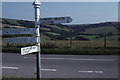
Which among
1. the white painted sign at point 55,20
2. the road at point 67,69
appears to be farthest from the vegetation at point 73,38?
the white painted sign at point 55,20

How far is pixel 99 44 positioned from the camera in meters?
15.1

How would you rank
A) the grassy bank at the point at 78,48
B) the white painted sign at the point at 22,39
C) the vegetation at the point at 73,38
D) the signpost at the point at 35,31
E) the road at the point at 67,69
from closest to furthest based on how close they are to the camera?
the signpost at the point at 35,31, the white painted sign at the point at 22,39, the road at the point at 67,69, the grassy bank at the point at 78,48, the vegetation at the point at 73,38

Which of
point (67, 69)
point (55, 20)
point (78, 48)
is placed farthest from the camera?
point (78, 48)

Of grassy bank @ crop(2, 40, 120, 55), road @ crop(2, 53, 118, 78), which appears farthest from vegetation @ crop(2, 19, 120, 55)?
road @ crop(2, 53, 118, 78)

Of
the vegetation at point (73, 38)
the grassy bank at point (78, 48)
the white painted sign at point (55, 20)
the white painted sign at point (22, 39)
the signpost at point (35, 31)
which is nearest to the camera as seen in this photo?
the white painted sign at point (55, 20)

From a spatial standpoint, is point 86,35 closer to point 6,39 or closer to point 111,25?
point 111,25

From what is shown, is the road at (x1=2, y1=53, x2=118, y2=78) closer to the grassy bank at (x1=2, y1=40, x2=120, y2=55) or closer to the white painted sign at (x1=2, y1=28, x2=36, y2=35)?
the white painted sign at (x1=2, y1=28, x2=36, y2=35)

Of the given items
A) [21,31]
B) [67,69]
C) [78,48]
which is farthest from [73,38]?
[21,31]

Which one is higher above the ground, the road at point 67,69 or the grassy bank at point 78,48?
the grassy bank at point 78,48

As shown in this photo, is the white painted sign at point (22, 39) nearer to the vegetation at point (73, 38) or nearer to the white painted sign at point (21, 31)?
the white painted sign at point (21, 31)

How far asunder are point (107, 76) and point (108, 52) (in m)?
6.31

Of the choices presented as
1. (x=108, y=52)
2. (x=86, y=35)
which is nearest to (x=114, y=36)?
(x=86, y=35)

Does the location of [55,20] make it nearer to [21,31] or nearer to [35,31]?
[35,31]

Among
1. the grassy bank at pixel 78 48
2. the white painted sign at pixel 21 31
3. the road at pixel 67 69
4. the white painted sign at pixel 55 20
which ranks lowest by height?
the road at pixel 67 69
